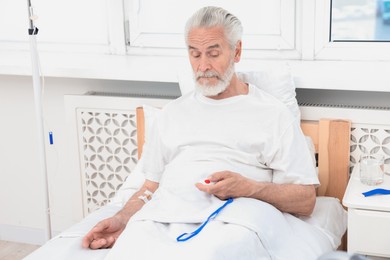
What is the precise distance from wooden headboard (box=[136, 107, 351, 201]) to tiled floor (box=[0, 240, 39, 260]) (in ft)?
4.88

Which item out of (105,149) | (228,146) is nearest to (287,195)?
(228,146)

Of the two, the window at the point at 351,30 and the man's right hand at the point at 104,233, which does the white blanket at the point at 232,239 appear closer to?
the man's right hand at the point at 104,233

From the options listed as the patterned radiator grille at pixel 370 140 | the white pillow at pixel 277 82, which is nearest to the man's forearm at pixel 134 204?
the white pillow at pixel 277 82

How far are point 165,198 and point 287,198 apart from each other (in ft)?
1.29

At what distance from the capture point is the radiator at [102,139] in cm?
287

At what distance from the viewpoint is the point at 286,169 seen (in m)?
2.13

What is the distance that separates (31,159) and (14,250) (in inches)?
17.7

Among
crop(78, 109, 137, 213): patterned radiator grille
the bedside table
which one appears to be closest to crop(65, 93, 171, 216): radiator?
crop(78, 109, 137, 213): patterned radiator grille

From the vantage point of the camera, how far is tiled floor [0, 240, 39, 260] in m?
3.13

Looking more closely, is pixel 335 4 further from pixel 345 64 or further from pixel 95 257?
pixel 95 257

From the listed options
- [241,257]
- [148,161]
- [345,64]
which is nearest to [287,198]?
[241,257]

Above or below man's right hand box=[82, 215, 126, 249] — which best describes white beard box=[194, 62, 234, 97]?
above

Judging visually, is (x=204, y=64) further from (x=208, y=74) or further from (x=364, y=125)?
(x=364, y=125)

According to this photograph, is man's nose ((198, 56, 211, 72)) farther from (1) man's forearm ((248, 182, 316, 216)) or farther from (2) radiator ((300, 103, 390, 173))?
(2) radiator ((300, 103, 390, 173))
